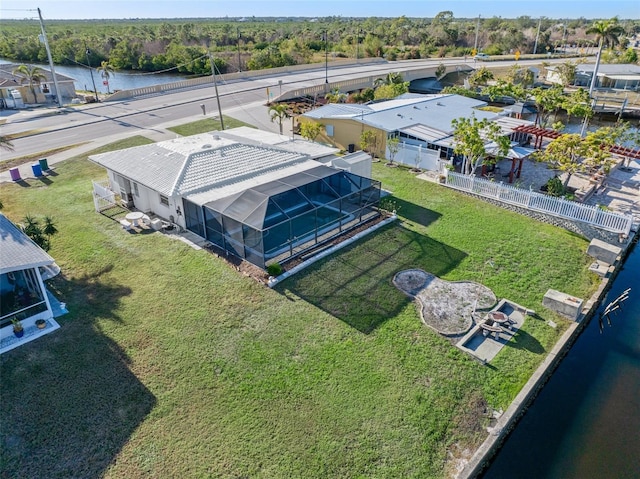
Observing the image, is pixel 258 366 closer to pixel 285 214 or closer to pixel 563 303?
pixel 285 214

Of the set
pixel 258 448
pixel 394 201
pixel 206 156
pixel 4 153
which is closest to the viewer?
pixel 258 448

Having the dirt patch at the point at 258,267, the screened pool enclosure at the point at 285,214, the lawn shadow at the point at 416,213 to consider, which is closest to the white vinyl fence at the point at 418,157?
the lawn shadow at the point at 416,213

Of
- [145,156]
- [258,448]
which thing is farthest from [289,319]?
[145,156]

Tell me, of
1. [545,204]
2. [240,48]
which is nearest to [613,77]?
[545,204]

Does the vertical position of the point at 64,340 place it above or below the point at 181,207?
below

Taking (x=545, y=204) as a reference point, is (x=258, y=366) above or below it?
below

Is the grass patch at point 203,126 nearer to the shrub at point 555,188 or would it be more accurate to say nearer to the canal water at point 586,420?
the shrub at point 555,188

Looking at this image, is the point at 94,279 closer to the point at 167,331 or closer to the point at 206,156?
the point at 167,331
